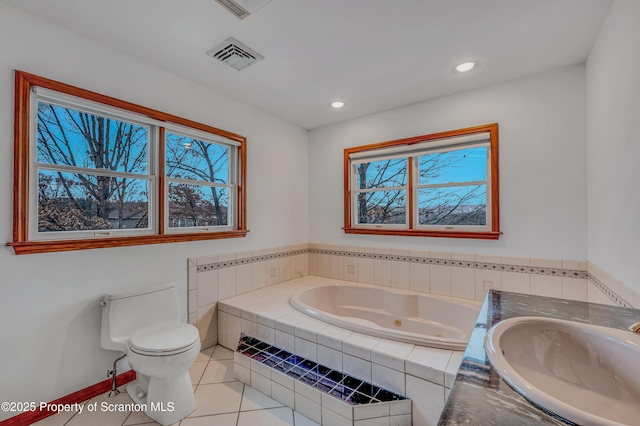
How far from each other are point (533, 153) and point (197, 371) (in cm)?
317

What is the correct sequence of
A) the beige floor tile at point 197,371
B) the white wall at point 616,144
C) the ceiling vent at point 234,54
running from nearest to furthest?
the white wall at point 616,144 < the ceiling vent at point 234,54 < the beige floor tile at point 197,371

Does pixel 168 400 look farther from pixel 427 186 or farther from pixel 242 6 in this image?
pixel 427 186

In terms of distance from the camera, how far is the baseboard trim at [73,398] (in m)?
1.57

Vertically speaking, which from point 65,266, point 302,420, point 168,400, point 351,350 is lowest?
point 302,420

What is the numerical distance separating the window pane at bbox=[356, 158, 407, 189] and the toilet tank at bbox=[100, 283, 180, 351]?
7.24 ft

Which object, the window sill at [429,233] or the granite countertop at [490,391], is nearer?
the granite countertop at [490,391]

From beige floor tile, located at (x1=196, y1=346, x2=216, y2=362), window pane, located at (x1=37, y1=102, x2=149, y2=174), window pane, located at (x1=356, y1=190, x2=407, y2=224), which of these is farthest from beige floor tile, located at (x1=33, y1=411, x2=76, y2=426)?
window pane, located at (x1=356, y1=190, x2=407, y2=224)

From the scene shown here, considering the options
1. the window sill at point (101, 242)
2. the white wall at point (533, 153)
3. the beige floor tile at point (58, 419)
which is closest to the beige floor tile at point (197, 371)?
the beige floor tile at point (58, 419)

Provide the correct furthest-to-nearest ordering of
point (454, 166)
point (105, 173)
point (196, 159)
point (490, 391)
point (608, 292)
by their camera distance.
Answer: point (454, 166) < point (196, 159) < point (105, 173) < point (608, 292) < point (490, 391)

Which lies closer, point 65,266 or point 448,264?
point 65,266

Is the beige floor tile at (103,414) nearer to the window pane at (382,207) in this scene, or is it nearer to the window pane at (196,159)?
the window pane at (196,159)

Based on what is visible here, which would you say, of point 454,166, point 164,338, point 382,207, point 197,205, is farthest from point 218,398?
point 454,166

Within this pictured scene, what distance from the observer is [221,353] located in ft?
8.09

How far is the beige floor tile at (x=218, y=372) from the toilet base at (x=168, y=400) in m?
0.28
